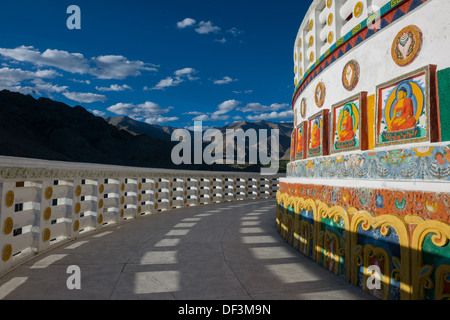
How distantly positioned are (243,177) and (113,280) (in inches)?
531

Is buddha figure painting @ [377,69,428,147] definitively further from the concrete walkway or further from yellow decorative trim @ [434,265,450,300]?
the concrete walkway

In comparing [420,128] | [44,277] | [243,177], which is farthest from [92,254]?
[243,177]

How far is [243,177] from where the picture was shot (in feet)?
56.3

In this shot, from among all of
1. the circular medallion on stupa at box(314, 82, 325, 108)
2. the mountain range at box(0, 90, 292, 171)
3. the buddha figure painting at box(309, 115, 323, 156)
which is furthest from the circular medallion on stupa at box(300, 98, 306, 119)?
the mountain range at box(0, 90, 292, 171)

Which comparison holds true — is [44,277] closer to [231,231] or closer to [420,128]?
[231,231]

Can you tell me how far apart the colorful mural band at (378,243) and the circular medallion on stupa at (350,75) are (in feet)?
5.48

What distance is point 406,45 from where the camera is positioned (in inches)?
144

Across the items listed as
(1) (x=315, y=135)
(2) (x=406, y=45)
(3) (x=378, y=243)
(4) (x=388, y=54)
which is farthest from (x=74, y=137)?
(3) (x=378, y=243)

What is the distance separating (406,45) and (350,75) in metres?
1.15

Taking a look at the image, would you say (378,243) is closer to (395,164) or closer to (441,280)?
(441,280)

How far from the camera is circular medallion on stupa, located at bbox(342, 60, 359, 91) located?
182 inches

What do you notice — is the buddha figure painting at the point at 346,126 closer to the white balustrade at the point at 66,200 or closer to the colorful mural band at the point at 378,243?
the colorful mural band at the point at 378,243

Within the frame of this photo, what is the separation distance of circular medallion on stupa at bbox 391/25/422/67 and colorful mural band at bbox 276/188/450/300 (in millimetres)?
1642
